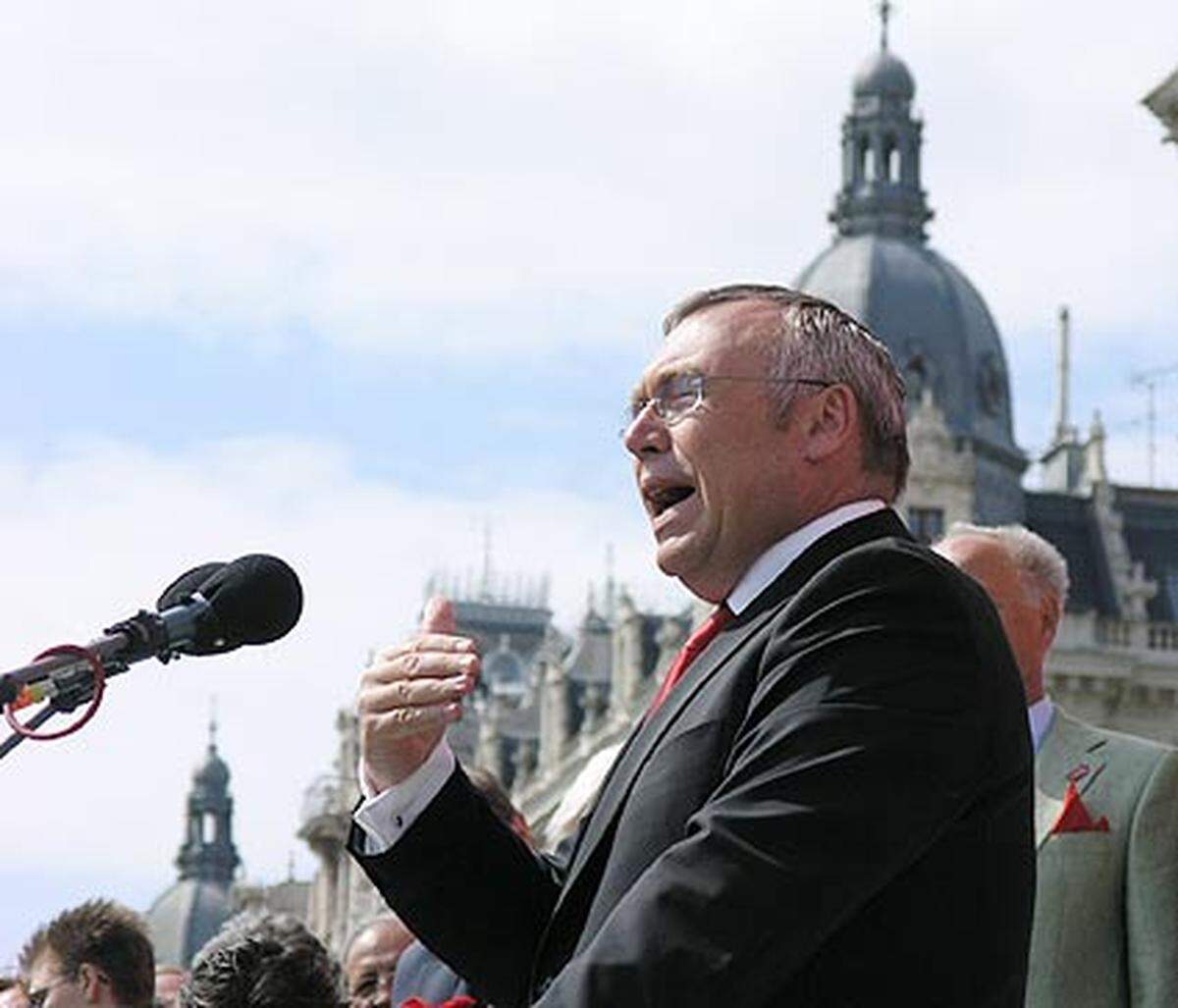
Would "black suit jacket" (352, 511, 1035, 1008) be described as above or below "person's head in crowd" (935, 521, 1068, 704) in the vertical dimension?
below

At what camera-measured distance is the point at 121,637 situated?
566 centimetres

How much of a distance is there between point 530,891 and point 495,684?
97.3 meters

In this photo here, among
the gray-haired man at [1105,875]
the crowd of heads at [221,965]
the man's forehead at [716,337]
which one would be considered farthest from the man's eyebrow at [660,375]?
the gray-haired man at [1105,875]

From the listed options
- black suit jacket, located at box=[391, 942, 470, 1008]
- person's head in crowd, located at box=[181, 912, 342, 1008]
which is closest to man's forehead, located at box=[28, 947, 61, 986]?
black suit jacket, located at box=[391, 942, 470, 1008]

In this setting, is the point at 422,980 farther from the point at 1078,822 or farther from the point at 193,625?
the point at 193,625

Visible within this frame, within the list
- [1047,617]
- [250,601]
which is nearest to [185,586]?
[250,601]

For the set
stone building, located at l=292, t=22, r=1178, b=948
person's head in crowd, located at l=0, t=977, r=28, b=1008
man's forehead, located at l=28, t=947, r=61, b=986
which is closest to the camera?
man's forehead, located at l=28, t=947, r=61, b=986

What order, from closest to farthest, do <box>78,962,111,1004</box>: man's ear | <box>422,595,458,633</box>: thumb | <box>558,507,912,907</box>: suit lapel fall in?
<box>558,507,912,907</box>: suit lapel < <box>422,595,458,633</box>: thumb < <box>78,962,111,1004</box>: man's ear

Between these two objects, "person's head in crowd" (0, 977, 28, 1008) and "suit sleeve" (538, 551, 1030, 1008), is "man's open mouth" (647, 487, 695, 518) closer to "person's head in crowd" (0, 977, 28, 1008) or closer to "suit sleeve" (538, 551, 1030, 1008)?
"suit sleeve" (538, 551, 1030, 1008)

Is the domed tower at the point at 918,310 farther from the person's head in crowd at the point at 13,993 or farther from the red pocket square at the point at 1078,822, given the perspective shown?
the red pocket square at the point at 1078,822

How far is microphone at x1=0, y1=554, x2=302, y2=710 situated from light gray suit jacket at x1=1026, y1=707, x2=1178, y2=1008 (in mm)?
2433

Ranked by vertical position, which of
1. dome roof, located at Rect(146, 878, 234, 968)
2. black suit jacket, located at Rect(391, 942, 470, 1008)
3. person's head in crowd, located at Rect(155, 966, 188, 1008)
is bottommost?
dome roof, located at Rect(146, 878, 234, 968)

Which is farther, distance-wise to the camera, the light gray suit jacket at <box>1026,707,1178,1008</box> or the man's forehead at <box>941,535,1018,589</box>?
the man's forehead at <box>941,535,1018,589</box>

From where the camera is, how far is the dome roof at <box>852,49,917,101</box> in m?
67.5
